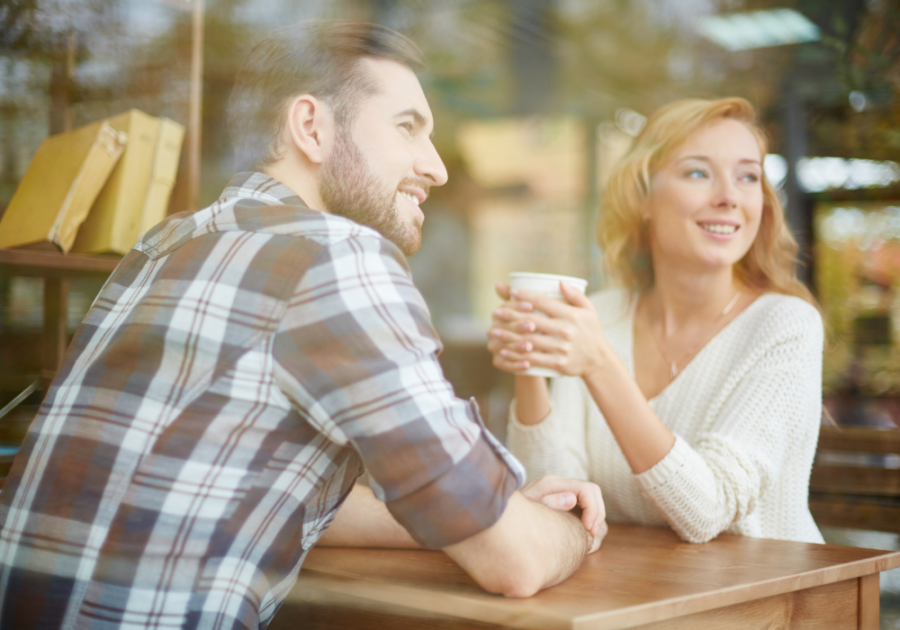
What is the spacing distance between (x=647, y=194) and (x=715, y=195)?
144 millimetres

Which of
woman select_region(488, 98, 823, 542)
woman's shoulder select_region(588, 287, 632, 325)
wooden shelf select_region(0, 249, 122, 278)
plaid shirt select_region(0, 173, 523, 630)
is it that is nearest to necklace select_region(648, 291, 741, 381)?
woman select_region(488, 98, 823, 542)

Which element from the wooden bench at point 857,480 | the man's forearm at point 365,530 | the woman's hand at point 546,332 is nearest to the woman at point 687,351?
the woman's hand at point 546,332

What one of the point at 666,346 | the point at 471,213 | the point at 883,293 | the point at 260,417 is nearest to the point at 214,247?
the point at 260,417

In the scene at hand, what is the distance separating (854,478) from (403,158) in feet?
4.27

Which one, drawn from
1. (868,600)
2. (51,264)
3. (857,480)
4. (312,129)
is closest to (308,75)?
(312,129)

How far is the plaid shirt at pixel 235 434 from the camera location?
0.59 meters

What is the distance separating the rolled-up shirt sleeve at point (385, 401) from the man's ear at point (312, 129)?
212mm

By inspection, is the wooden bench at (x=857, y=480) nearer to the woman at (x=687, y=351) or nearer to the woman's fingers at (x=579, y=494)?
the woman at (x=687, y=351)

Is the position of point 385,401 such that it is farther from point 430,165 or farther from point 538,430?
point 538,430

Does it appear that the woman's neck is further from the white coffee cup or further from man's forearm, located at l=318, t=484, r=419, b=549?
man's forearm, located at l=318, t=484, r=419, b=549

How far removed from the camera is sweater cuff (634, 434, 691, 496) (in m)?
0.90

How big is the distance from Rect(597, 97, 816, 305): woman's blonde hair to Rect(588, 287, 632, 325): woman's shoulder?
2 cm

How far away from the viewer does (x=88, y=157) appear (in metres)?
1.00

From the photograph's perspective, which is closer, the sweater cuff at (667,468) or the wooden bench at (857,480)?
the sweater cuff at (667,468)
